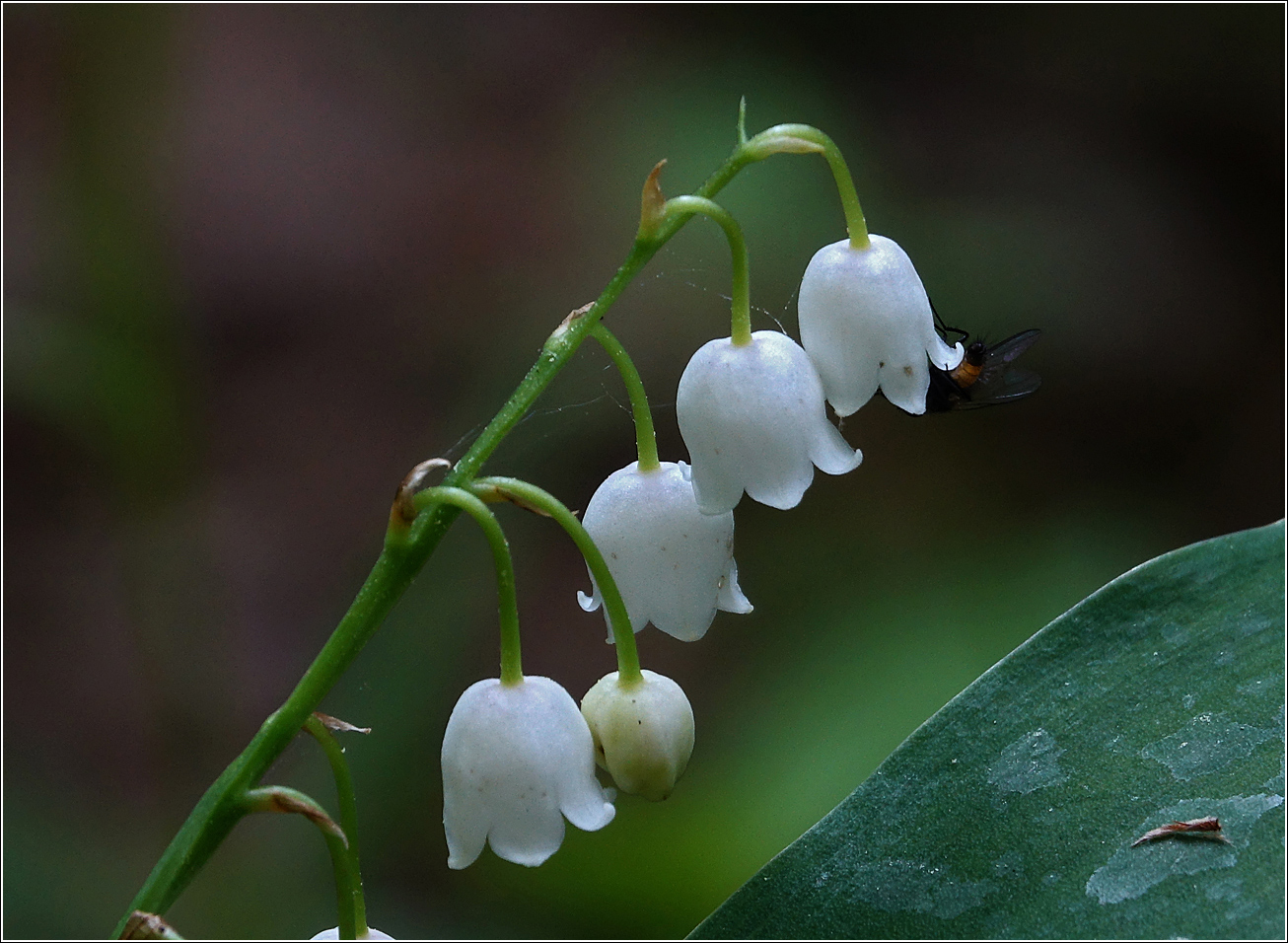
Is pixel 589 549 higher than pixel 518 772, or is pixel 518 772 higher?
pixel 589 549

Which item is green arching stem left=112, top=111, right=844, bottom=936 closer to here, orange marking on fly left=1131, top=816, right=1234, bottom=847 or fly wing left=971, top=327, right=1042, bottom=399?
orange marking on fly left=1131, top=816, right=1234, bottom=847

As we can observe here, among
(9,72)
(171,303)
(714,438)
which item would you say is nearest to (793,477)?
(714,438)

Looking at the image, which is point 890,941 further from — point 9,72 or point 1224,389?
point 9,72

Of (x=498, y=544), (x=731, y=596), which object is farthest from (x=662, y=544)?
(x=498, y=544)

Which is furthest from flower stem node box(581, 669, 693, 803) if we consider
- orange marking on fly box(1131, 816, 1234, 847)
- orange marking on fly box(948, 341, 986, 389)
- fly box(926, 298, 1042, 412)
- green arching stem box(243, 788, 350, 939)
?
orange marking on fly box(948, 341, 986, 389)

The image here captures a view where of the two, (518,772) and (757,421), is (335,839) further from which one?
(757,421)

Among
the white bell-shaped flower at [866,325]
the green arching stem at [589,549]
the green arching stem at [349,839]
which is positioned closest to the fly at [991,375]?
the white bell-shaped flower at [866,325]

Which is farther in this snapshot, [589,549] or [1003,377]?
[1003,377]

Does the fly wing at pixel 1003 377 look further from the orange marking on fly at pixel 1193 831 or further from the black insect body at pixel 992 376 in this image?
the orange marking on fly at pixel 1193 831
